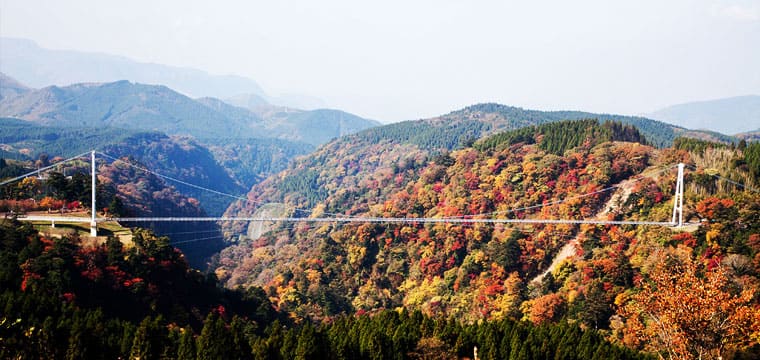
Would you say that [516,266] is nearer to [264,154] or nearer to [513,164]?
[513,164]

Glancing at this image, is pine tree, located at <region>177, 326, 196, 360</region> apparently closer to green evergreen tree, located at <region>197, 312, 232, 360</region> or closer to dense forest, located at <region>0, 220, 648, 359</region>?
dense forest, located at <region>0, 220, 648, 359</region>

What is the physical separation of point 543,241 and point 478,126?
70369 millimetres

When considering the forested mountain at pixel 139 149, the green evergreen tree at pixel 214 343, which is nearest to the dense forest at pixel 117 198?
the green evergreen tree at pixel 214 343

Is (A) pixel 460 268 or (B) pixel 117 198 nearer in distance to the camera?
(B) pixel 117 198

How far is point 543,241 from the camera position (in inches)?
1356

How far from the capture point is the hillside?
96.8 meters

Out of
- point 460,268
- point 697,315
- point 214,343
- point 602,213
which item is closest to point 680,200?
point 602,213

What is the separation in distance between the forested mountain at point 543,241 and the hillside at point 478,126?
47.2 meters

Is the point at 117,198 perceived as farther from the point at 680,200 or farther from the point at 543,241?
the point at 680,200

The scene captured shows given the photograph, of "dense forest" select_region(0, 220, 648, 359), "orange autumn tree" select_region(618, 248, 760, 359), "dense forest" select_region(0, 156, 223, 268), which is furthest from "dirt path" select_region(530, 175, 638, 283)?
"dense forest" select_region(0, 156, 223, 268)

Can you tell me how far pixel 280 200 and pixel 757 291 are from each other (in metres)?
83.6

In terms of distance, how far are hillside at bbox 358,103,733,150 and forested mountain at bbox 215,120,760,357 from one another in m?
47.2

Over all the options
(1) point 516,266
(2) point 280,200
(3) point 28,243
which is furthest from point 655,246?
(2) point 280,200

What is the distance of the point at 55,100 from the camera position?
188 m
